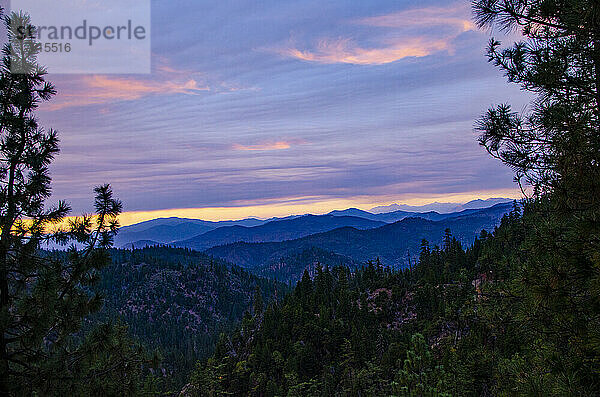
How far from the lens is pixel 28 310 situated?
8.54 metres

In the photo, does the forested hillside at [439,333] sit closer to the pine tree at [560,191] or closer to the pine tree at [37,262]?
the pine tree at [560,191]

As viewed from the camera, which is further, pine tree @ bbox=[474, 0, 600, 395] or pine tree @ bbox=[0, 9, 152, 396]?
pine tree @ bbox=[0, 9, 152, 396]

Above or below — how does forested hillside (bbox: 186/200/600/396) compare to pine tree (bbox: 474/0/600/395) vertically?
below

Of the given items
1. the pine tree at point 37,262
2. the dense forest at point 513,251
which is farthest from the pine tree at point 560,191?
the pine tree at point 37,262

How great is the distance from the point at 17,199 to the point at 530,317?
39.3ft

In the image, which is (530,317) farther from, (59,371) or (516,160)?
(59,371)

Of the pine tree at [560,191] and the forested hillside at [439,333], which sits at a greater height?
the pine tree at [560,191]

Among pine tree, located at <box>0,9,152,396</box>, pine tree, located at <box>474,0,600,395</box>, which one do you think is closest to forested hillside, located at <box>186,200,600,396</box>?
pine tree, located at <box>474,0,600,395</box>

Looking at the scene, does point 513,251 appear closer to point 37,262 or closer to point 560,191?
point 560,191

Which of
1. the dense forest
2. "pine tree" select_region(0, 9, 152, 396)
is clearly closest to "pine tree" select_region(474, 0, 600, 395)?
the dense forest

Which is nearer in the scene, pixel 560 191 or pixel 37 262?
pixel 560 191

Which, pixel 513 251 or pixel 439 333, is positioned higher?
pixel 513 251

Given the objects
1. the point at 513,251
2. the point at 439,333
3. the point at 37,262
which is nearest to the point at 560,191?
the point at 513,251

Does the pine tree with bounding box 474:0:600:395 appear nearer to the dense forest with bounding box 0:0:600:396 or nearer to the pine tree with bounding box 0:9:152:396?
the dense forest with bounding box 0:0:600:396
